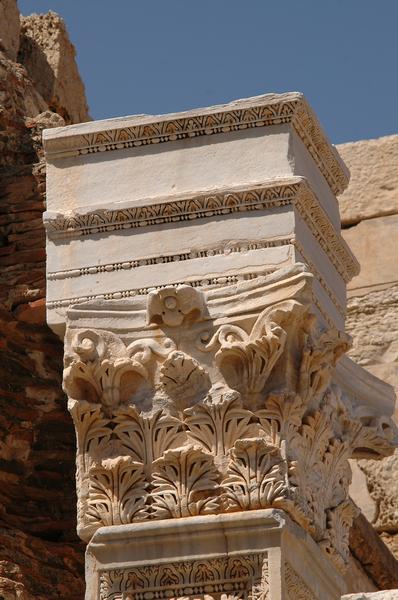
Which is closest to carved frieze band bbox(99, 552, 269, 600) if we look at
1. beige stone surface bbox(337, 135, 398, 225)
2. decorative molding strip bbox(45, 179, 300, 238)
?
decorative molding strip bbox(45, 179, 300, 238)

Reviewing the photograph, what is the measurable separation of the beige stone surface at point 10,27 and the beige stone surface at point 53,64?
1.49ft

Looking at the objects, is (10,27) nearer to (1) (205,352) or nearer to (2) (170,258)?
(2) (170,258)

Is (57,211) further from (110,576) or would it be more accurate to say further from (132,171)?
(110,576)

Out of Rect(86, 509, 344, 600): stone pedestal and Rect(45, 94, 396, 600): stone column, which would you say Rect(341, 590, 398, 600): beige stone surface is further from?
Rect(86, 509, 344, 600): stone pedestal

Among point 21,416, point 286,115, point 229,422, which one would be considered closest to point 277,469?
point 229,422

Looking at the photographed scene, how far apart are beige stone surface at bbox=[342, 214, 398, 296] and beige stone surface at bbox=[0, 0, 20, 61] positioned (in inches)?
107

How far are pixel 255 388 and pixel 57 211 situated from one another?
4.45 ft

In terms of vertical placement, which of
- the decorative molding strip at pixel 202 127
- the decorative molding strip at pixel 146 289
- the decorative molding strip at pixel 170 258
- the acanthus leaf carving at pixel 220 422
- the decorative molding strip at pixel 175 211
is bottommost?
the acanthus leaf carving at pixel 220 422

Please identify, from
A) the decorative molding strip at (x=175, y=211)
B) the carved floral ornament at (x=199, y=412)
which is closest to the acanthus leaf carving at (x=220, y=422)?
the carved floral ornament at (x=199, y=412)

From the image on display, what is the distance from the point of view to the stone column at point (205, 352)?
969 cm

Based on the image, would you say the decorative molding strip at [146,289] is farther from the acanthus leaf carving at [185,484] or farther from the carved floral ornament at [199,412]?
the acanthus leaf carving at [185,484]

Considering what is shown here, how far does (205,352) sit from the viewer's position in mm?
9953

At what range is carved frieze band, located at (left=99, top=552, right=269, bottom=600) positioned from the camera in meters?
9.56

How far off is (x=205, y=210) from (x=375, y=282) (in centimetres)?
610
